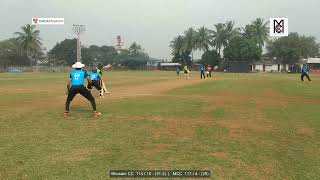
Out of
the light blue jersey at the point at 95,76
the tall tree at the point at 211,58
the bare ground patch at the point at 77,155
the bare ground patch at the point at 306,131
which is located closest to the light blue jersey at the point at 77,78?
the bare ground patch at the point at 77,155

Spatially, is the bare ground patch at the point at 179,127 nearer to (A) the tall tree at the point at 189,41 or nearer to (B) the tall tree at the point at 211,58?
(B) the tall tree at the point at 211,58

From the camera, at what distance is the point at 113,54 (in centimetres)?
15925

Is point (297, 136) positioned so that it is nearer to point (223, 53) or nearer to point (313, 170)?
point (313, 170)

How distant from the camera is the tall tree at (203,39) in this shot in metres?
119

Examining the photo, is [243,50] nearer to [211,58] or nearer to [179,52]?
[211,58]

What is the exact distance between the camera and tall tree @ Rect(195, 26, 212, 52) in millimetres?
119188

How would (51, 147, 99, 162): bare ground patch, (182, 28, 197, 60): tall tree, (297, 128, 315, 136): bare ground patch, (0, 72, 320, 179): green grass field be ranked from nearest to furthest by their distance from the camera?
(0, 72, 320, 179): green grass field, (51, 147, 99, 162): bare ground patch, (297, 128, 315, 136): bare ground patch, (182, 28, 197, 60): tall tree

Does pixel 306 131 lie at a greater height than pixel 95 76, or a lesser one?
lesser

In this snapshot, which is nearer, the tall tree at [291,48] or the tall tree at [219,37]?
the tall tree at [291,48]

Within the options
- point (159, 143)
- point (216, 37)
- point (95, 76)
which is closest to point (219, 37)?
point (216, 37)

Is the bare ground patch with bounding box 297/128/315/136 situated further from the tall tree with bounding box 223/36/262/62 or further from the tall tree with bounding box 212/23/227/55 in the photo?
the tall tree with bounding box 212/23/227/55

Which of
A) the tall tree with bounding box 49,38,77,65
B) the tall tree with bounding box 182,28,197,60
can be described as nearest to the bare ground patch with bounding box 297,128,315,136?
the tall tree with bounding box 182,28,197,60

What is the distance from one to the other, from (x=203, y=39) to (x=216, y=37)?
5.48 metres

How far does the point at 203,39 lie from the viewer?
395 ft
